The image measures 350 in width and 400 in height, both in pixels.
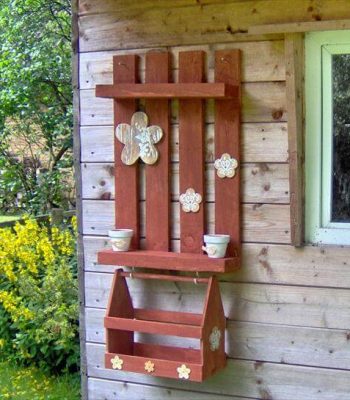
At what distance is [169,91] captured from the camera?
292 centimetres

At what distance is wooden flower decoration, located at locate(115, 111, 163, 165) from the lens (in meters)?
3.08

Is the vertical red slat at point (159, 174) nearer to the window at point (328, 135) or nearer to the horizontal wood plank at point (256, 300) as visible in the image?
the horizontal wood plank at point (256, 300)

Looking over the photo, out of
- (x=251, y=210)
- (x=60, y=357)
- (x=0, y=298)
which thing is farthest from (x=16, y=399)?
(x=251, y=210)

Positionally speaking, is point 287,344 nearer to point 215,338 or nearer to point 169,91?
point 215,338

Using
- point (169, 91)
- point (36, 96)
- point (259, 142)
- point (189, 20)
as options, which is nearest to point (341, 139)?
point (259, 142)

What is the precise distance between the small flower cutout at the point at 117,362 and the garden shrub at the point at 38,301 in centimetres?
144

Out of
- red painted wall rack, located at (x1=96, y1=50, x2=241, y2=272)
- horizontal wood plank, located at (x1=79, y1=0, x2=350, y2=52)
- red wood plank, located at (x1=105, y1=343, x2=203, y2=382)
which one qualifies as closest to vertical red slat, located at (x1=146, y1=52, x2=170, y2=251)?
red painted wall rack, located at (x1=96, y1=50, x2=241, y2=272)

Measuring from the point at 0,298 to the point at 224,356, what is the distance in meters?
2.12

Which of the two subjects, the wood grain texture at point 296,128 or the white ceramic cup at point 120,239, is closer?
the wood grain texture at point 296,128

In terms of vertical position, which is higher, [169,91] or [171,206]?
[169,91]

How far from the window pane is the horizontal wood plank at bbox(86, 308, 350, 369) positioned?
1.60ft

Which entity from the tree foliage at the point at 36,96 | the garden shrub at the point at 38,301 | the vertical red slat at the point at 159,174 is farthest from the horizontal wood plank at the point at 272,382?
the tree foliage at the point at 36,96

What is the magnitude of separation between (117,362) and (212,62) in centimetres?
134

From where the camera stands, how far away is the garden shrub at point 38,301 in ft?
14.8
